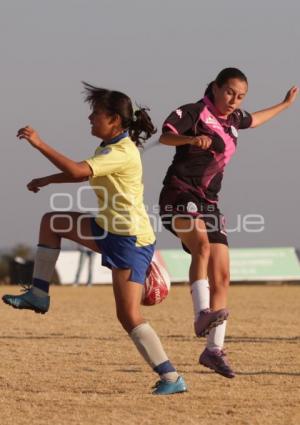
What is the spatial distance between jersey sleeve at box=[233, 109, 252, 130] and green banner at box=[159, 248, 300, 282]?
23.0 m

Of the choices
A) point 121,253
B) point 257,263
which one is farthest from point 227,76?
point 257,263

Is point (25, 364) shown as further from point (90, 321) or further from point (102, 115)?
point (90, 321)

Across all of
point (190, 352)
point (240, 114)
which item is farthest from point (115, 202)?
point (190, 352)

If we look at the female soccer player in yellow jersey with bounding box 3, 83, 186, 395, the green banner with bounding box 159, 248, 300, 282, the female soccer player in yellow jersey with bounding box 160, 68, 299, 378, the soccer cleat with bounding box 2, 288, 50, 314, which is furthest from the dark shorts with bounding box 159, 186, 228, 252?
the green banner with bounding box 159, 248, 300, 282

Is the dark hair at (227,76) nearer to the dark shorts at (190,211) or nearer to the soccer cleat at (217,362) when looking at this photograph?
the dark shorts at (190,211)

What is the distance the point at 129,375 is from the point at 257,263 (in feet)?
80.5

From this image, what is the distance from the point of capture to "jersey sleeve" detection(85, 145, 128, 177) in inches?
304

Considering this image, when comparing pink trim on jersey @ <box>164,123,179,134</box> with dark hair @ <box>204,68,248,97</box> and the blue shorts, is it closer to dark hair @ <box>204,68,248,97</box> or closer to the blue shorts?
dark hair @ <box>204,68,248,97</box>

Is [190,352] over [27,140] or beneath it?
beneath

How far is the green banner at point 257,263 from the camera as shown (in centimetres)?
3294

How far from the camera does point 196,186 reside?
9125 mm

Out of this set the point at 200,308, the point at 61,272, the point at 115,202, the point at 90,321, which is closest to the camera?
the point at 115,202

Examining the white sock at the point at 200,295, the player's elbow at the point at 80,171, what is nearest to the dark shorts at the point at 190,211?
the white sock at the point at 200,295

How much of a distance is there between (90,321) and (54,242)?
30.7 ft
